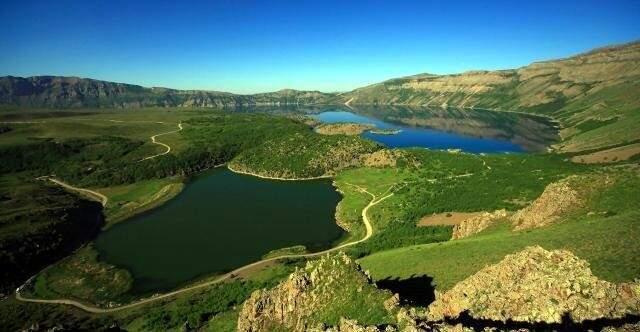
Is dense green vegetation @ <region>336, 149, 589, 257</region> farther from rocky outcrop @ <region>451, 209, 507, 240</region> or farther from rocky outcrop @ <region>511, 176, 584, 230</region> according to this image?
rocky outcrop @ <region>511, 176, 584, 230</region>

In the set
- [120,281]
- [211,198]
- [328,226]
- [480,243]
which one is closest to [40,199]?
[211,198]

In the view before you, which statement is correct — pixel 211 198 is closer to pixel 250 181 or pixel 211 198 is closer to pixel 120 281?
pixel 250 181

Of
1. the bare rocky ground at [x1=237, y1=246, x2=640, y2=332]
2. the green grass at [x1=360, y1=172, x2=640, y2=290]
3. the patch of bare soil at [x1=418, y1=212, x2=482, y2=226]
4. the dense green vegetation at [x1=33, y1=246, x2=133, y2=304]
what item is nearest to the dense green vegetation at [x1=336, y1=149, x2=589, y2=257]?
the patch of bare soil at [x1=418, y1=212, x2=482, y2=226]

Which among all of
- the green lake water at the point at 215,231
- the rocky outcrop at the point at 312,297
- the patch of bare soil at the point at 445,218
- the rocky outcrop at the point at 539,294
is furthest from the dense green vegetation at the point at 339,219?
the green lake water at the point at 215,231

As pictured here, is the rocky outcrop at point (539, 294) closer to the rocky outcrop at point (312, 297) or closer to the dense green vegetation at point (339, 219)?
the dense green vegetation at point (339, 219)

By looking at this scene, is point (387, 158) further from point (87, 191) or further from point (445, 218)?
point (87, 191)

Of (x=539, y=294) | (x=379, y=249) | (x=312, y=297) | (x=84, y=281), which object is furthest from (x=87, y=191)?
(x=539, y=294)
